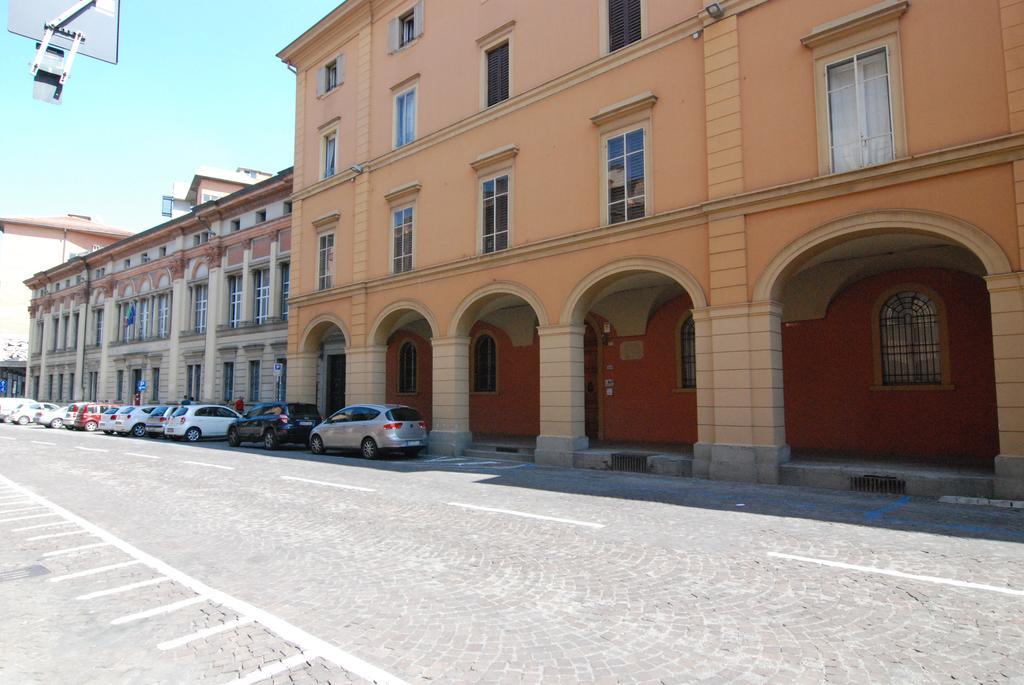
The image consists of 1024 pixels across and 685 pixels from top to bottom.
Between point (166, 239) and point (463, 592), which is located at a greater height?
point (166, 239)

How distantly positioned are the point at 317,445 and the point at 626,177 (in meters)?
11.7

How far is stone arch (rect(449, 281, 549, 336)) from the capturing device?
52.8ft

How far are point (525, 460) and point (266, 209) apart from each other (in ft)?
68.9

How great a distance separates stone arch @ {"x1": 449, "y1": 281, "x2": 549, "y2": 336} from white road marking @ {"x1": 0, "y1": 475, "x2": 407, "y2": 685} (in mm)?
10798

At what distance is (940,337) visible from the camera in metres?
13.1

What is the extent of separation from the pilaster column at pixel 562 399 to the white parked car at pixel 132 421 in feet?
69.0

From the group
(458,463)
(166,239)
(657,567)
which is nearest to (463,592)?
(657,567)

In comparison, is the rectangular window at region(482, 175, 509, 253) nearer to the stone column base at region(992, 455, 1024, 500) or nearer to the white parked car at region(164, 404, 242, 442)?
the stone column base at region(992, 455, 1024, 500)

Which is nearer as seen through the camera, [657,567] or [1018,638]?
[1018,638]

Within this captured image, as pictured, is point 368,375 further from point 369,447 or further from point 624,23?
point 624,23

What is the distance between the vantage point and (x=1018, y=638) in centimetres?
423

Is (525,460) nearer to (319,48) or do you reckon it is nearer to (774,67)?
(774,67)

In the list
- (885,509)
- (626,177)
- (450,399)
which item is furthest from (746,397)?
(450,399)

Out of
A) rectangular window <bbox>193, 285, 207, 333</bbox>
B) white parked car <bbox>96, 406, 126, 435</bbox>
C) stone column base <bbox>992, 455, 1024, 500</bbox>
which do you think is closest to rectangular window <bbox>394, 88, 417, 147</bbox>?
stone column base <bbox>992, 455, 1024, 500</bbox>
